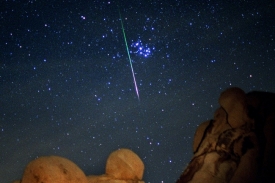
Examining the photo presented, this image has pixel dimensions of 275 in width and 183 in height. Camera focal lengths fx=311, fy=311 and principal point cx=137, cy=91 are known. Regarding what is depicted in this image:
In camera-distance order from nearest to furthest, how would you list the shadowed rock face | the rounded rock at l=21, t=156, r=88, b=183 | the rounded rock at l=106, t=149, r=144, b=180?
1. the shadowed rock face
2. the rounded rock at l=21, t=156, r=88, b=183
3. the rounded rock at l=106, t=149, r=144, b=180

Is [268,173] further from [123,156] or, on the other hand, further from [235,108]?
[123,156]

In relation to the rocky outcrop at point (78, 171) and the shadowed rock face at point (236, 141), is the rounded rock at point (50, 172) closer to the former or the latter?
the rocky outcrop at point (78, 171)

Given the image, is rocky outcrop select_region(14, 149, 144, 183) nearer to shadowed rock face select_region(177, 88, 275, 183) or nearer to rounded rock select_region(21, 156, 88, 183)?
rounded rock select_region(21, 156, 88, 183)

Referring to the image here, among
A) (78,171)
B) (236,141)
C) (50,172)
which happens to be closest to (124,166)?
(78,171)

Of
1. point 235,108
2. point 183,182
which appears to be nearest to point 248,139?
point 235,108

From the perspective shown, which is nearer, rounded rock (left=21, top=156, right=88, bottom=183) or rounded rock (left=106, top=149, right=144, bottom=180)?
rounded rock (left=21, top=156, right=88, bottom=183)

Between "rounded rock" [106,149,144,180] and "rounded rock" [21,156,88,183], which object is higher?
"rounded rock" [21,156,88,183]

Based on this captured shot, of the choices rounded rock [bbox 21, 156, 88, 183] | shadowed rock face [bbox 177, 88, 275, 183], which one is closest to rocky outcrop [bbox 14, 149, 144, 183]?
rounded rock [bbox 21, 156, 88, 183]
